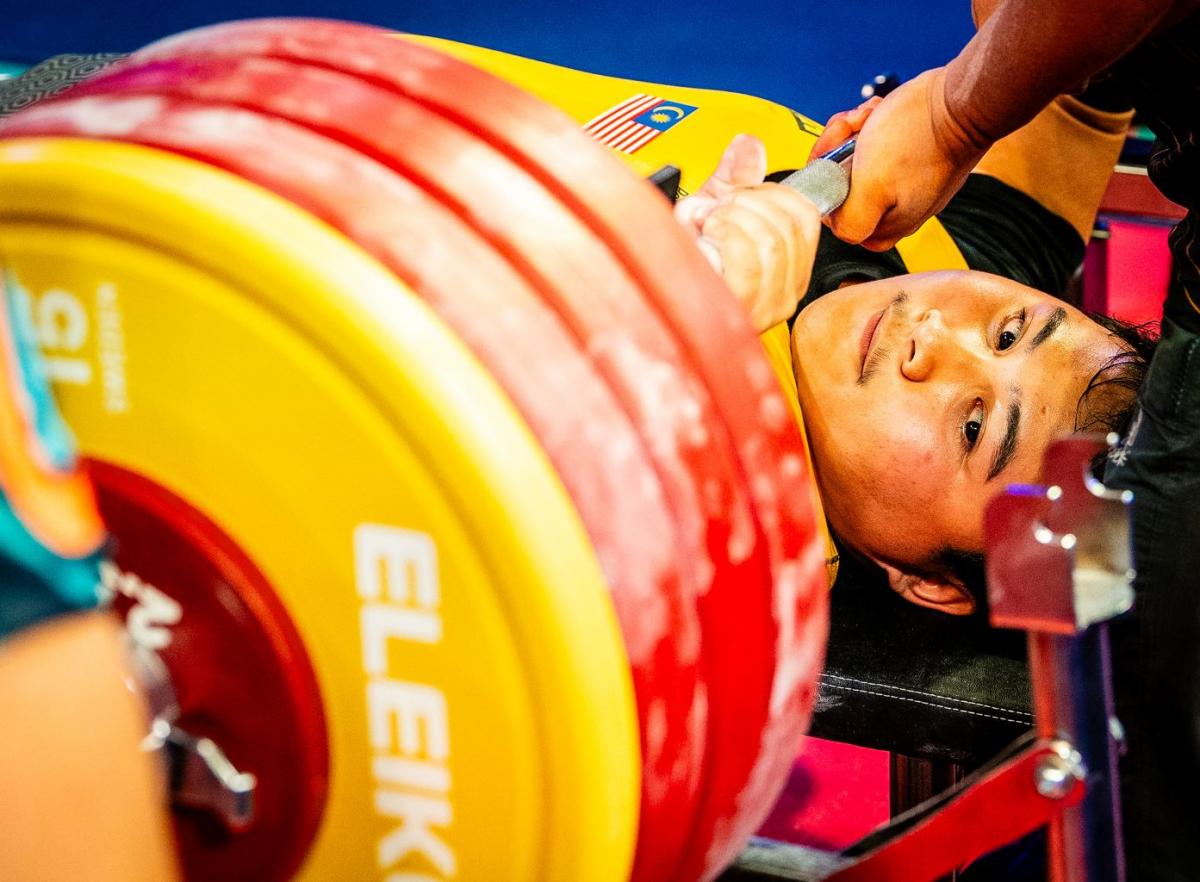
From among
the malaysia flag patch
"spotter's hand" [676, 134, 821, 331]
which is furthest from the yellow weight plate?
the malaysia flag patch

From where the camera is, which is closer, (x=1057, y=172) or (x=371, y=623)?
(x=371, y=623)

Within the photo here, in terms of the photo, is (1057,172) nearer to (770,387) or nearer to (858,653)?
(858,653)

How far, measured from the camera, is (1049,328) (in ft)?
3.69

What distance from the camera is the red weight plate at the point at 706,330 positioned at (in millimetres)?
600

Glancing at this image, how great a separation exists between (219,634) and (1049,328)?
85 cm

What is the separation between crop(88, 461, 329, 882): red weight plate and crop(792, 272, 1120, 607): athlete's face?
715mm

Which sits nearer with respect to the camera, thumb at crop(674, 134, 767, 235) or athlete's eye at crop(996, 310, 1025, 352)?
thumb at crop(674, 134, 767, 235)

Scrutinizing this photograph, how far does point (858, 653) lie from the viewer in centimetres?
107

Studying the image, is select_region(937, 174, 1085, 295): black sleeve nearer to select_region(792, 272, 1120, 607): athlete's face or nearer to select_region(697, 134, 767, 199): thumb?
select_region(792, 272, 1120, 607): athlete's face

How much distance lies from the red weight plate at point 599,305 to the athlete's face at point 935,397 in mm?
557

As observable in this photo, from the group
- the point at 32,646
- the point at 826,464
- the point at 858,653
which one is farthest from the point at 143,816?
the point at 826,464

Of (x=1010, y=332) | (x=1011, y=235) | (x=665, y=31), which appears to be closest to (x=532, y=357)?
(x=1010, y=332)

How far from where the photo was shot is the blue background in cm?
177

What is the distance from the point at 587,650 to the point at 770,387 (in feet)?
0.61
